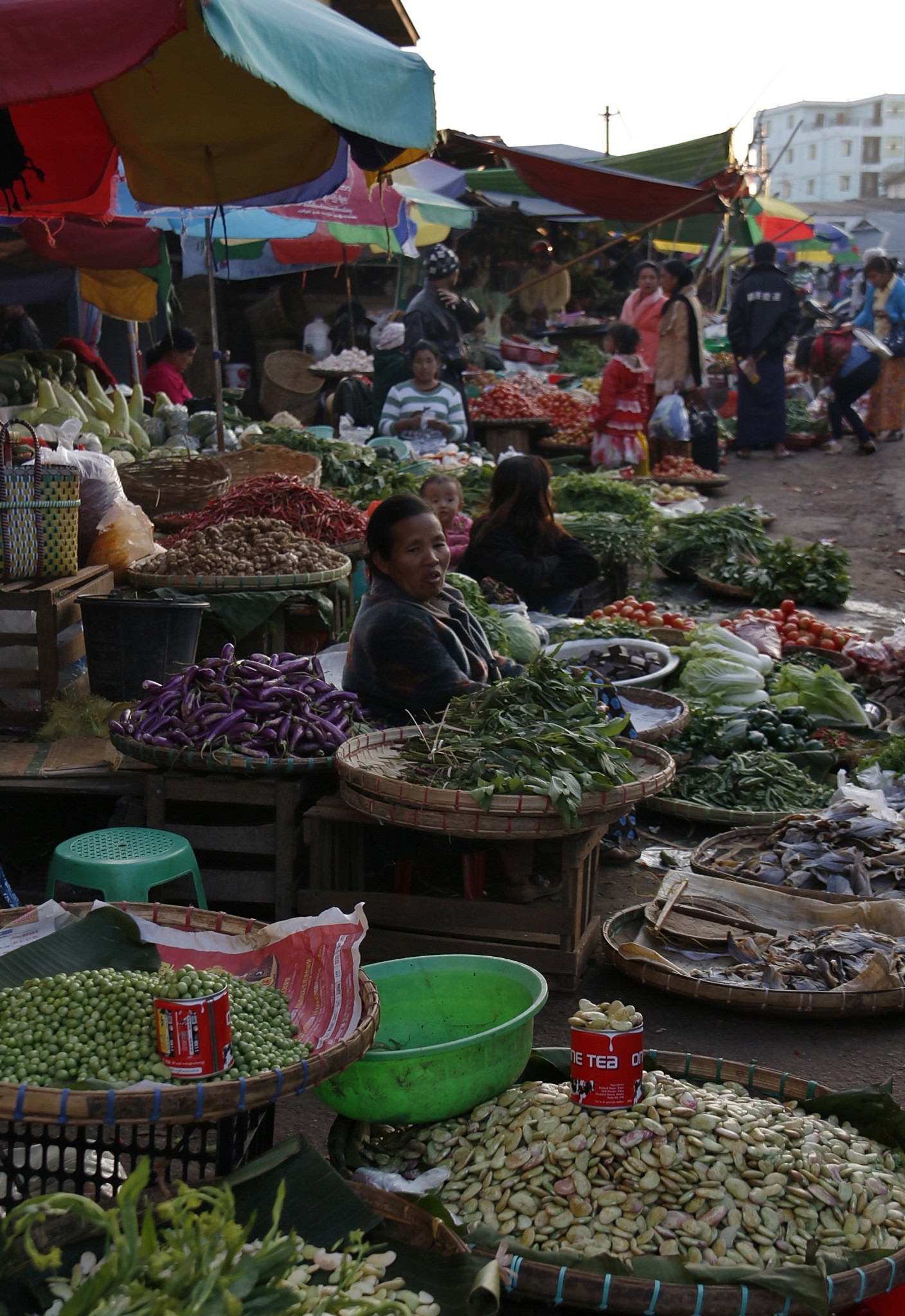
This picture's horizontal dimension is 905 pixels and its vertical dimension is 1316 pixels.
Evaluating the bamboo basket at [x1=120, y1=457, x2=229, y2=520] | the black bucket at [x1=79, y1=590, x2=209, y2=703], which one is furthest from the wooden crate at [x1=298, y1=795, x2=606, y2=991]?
the bamboo basket at [x1=120, y1=457, x2=229, y2=520]

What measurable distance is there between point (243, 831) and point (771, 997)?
5.16 feet

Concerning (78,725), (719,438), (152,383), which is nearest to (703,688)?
(78,725)

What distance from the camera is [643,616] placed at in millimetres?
6648

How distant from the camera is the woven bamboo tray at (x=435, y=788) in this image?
305 cm

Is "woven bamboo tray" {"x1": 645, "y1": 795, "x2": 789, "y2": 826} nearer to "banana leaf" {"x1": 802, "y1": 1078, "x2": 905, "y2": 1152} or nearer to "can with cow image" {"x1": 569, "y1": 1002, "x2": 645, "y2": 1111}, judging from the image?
"banana leaf" {"x1": 802, "y1": 1078, "x2": 905, "y2": 1152}

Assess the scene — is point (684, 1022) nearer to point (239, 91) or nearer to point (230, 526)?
point (230, 526)

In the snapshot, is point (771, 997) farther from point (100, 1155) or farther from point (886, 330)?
point (886, 330)

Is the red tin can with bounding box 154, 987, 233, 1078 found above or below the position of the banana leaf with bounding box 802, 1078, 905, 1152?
above

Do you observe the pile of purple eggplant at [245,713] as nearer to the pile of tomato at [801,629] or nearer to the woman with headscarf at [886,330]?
the pile of tomato at [801,629]

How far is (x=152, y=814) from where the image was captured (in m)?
3.55

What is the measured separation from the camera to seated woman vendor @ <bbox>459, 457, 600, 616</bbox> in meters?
5.88

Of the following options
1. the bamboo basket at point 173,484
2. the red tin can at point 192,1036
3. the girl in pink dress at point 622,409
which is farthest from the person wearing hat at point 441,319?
A: the red tin can at point 192,1036

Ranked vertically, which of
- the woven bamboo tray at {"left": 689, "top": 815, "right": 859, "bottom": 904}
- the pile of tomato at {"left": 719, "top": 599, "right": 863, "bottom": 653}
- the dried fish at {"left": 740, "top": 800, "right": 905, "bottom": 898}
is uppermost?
the pile of tomato at {"left": 719, "top": 599, "right": 863, "bottom": 653}

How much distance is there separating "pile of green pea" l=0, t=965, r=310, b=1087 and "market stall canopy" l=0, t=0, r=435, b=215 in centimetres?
225
